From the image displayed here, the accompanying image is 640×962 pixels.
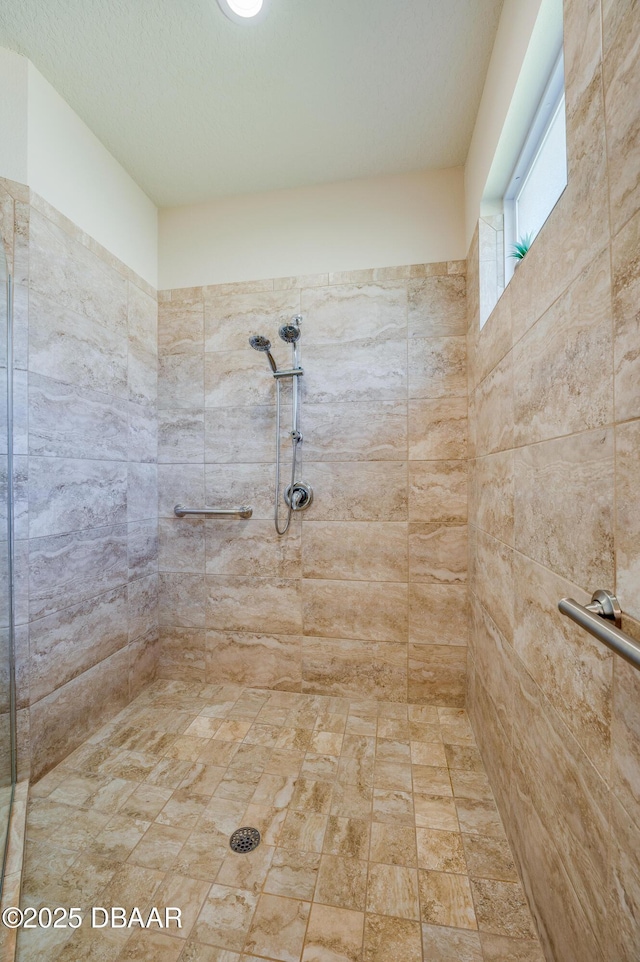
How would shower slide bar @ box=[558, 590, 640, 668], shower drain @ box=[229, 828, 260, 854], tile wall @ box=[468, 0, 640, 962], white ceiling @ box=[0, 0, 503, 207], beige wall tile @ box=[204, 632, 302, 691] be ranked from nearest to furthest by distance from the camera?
shower slide bar @ box=[558, 590, 640, 668]
tile wall @ box=[468, 0, 640, 962]
shower drain @ box=[229, 828, 260, 854]
white ceiling @ box=[0, 0, 503, 207]
beige wall tile @ box=[204, 632, 302, 691]

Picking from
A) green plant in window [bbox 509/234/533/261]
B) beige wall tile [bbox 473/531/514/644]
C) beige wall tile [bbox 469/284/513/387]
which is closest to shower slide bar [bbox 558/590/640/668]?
beige wall tile [bbox 473/531/514/644]

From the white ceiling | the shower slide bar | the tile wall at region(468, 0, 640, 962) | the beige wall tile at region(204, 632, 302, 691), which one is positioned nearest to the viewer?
the shower slide bar

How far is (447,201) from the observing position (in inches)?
74.0

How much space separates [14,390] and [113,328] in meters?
0.62

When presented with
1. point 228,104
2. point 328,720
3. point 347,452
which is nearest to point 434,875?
point 328,720

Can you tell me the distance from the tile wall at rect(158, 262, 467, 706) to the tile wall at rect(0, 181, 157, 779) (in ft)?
0.65

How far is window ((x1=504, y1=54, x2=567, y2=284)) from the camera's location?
110cm

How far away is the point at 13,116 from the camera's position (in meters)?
1.36

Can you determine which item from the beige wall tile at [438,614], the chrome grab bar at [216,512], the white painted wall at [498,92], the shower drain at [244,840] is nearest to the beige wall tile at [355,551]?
the beige wall tile at [438,614]

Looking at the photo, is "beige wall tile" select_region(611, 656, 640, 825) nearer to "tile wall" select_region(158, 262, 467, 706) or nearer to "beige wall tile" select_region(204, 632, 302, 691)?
"tile wall" select_region(158, 262, 467, 706)

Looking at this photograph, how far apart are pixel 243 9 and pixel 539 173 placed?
3.49ft

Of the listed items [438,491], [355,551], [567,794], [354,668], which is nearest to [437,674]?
[354,668]

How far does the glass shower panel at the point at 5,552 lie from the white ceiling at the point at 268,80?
827 mm

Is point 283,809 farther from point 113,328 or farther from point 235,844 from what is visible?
point 113,328
